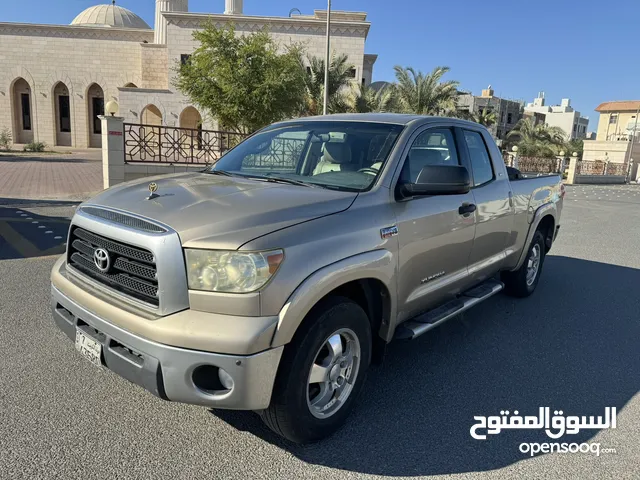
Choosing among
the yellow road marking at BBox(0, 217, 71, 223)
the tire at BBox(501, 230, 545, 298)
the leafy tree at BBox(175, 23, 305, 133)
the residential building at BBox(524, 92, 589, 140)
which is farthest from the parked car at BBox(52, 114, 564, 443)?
the residential building at BBox(524, 92, 589, 140)

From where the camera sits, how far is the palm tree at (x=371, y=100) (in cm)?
2803

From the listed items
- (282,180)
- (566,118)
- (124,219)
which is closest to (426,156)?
(282,180)

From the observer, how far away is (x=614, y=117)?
84.4 m

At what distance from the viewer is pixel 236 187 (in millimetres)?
3090

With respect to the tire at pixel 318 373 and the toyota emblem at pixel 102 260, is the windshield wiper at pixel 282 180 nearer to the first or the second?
the tire at pixel 318 373

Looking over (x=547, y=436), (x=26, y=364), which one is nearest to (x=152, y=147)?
(x=26, y=364)

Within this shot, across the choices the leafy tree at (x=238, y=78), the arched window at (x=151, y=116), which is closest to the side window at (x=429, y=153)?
the leafy tree at (x=238, y=78)

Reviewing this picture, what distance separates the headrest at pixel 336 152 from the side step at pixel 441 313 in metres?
1.26

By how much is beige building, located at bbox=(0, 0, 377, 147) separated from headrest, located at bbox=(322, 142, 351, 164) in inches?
1234

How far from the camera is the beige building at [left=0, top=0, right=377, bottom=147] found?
33.4m

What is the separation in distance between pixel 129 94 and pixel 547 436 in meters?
35.0

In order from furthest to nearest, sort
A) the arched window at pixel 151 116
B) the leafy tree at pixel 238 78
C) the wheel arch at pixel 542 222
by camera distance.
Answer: the arched window at pixel 151 116
the leafy tree at pixel 238 78
the wheel arch at pixel 542 222

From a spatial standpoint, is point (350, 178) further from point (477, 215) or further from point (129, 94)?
point (129, 94)

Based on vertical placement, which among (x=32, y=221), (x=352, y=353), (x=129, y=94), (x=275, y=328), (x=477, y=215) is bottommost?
(x=32, y=221)
